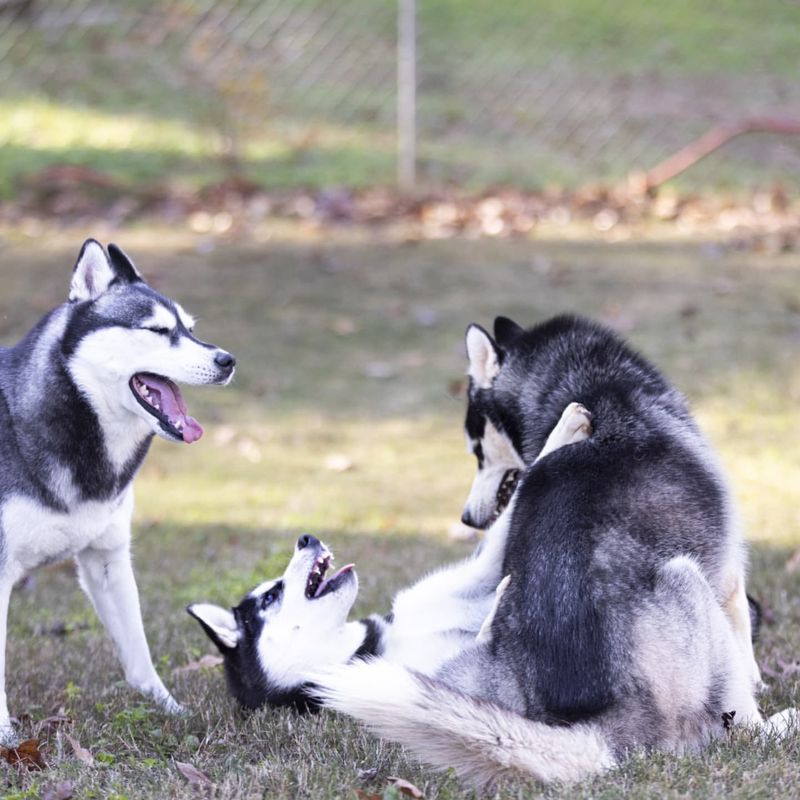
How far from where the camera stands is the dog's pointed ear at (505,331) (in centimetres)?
477

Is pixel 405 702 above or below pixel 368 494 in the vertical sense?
above

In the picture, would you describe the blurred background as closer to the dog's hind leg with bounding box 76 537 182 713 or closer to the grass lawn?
the grass lawn

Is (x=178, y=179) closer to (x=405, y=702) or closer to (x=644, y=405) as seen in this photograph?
(x=644, y=405)

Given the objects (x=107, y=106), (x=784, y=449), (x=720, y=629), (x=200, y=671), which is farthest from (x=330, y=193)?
(x=720, y=629)

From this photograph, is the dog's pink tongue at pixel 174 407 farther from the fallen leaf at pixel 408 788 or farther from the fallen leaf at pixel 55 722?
the fallen leaf at pixel 408 788

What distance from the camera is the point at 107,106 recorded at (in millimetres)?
12000

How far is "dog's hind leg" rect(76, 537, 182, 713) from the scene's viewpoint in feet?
13.8

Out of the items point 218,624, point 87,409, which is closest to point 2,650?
point 218,624

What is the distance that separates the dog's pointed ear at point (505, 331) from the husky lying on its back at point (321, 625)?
33.3 inches

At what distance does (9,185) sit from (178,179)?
58.4 inches

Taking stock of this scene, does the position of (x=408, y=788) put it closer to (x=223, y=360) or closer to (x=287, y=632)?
(x=287, y=632)

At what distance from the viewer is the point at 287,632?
4164mm

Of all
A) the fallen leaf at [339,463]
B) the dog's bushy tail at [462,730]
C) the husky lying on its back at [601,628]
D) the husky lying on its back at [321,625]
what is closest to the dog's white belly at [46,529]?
the husky lying on its back at [321,625]

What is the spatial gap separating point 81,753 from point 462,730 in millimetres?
1169
